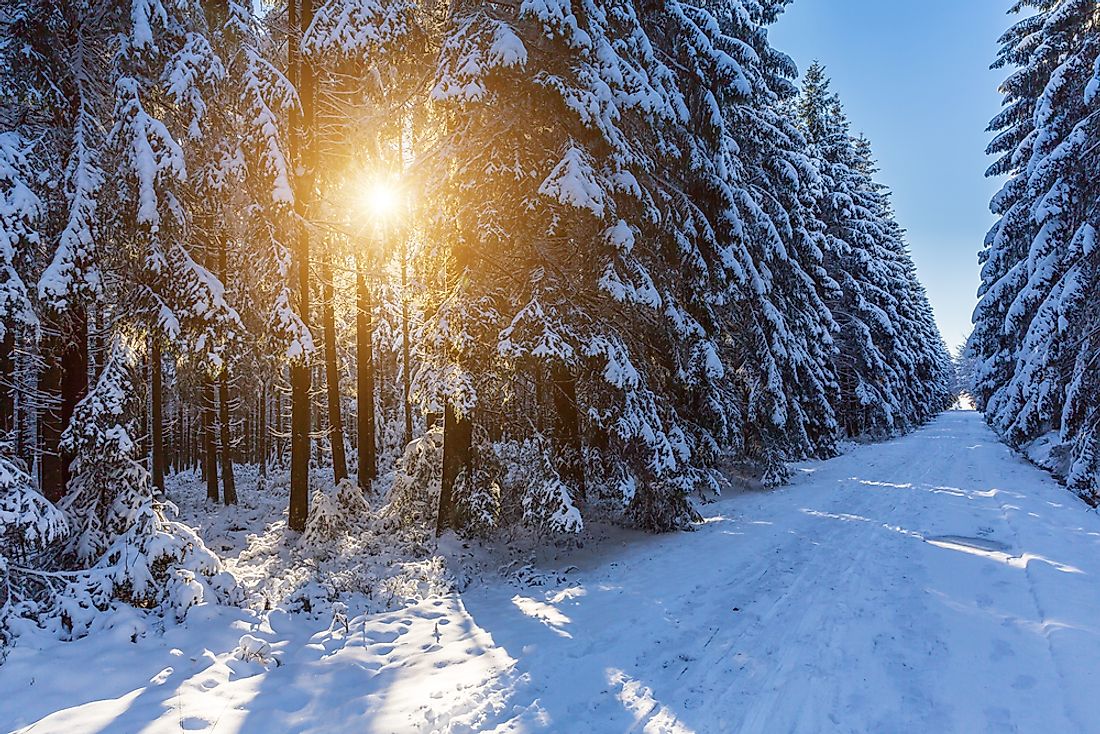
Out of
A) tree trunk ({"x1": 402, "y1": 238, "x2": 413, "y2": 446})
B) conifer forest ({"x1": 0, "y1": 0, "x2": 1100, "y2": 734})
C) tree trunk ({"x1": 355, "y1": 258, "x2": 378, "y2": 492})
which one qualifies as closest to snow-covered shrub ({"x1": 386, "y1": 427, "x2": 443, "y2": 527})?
conifer forest ({"x1": 0, "y1": 0, "x2": 1100, "y2": 734})

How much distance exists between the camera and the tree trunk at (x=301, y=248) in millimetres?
10930

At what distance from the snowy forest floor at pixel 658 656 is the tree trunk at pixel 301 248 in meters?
5.00

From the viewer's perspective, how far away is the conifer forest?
4.94 meters

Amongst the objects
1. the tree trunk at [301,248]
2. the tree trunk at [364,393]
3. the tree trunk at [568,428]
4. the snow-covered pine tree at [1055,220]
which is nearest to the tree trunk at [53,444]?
the tree trunk at [301,248]

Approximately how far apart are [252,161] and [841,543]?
1209cm

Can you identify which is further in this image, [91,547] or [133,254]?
[133,254]

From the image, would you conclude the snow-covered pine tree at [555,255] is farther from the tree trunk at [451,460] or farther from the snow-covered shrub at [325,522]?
the snow-covered shrub at [325,522]

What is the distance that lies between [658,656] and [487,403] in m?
5.43

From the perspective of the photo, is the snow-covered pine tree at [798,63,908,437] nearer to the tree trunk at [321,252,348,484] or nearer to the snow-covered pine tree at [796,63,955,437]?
the snow-covered pine tree at [796,63,955,437]

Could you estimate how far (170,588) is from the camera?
244 inches

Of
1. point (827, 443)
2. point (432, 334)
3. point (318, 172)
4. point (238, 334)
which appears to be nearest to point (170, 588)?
point (238, 334)

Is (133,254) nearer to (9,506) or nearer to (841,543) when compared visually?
(9,506)

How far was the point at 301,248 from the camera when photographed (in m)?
11.1

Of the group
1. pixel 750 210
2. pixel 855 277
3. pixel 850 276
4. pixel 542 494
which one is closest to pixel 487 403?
pixel 542 494
